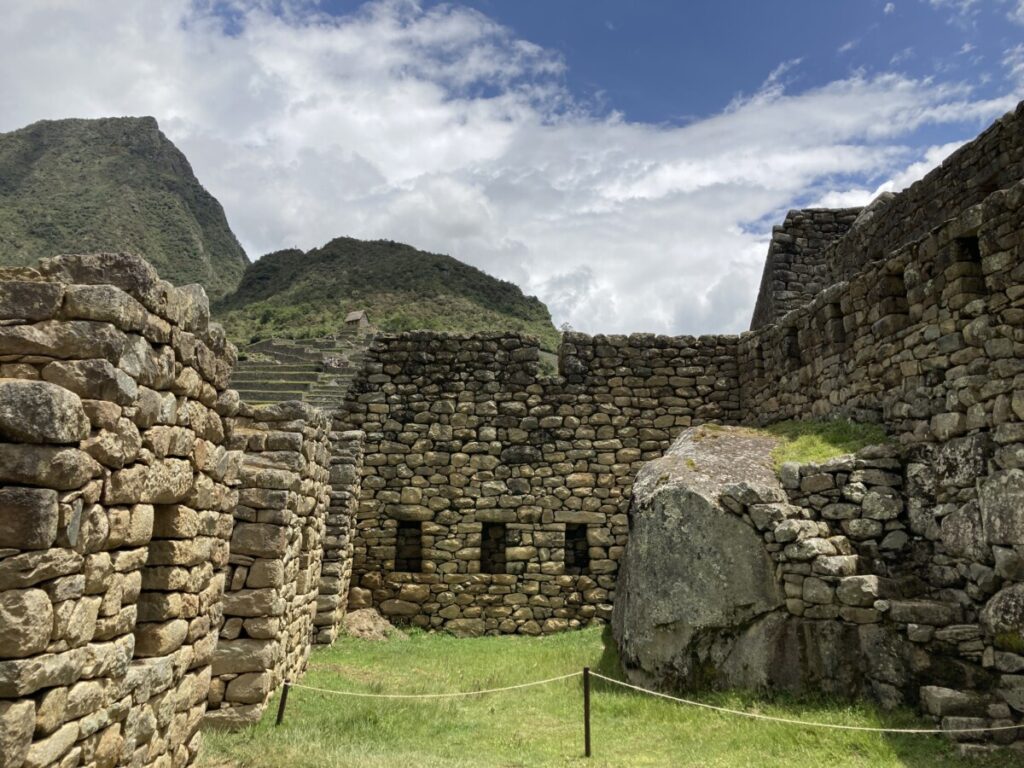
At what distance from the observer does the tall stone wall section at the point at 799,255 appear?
15.5 metres

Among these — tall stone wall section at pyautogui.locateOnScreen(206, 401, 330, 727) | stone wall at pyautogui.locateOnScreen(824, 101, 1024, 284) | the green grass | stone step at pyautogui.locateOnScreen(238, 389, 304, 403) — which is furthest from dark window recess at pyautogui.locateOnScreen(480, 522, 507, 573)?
stone step at pyautogui.locateOnScreen(238, 389, 304, 403)

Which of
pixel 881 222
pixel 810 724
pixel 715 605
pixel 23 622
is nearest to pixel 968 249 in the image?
pixel 881 222

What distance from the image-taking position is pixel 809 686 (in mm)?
7102

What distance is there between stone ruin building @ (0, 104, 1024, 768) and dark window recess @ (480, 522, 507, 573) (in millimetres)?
49

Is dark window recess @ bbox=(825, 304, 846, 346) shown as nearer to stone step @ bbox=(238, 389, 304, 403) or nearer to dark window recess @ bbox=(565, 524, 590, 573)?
dark window recess @ bbox=(565, 524, 590, 573)

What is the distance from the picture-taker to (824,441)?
9.16 m

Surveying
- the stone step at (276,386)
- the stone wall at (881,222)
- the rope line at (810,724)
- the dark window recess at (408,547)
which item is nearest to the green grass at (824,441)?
the stone wall at (881,222)

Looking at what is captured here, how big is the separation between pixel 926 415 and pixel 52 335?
7.67 meters

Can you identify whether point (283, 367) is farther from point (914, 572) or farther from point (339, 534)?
point (914, 572)

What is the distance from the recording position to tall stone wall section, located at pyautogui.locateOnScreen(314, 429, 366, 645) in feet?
36.5

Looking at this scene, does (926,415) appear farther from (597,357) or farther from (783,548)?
(597,357)

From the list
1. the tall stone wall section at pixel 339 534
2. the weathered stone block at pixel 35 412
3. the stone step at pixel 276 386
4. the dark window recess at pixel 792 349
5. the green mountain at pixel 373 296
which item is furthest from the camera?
the green mountain at pixel 373 296

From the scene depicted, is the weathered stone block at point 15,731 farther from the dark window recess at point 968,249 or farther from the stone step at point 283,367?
the stone step at point 283,367

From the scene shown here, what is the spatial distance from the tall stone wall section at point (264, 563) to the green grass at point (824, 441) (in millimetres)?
5483
